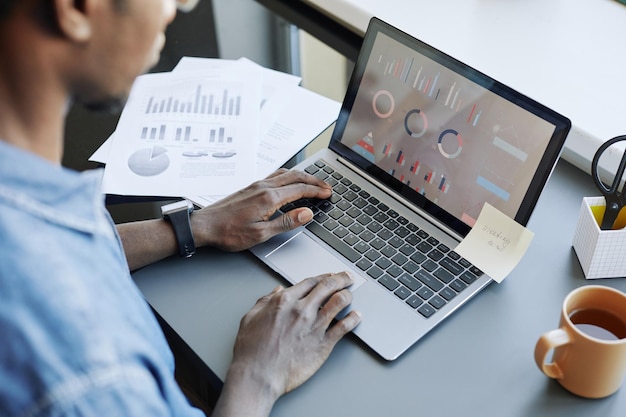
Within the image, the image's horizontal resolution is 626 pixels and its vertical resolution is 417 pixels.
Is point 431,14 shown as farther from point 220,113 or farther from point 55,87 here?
point 55,87

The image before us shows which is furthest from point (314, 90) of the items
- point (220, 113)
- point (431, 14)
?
point (431, 14)

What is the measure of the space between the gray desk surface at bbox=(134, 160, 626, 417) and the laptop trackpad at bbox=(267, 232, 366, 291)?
22mm

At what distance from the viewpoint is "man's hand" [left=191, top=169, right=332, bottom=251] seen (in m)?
1.02

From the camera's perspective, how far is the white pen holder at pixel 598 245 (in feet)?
3.04

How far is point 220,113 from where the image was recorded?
128 centimetres

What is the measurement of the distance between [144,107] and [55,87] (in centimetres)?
71

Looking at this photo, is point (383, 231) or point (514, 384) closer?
point (514, 384)

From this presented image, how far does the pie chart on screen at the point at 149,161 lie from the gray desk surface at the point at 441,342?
0.21 meters

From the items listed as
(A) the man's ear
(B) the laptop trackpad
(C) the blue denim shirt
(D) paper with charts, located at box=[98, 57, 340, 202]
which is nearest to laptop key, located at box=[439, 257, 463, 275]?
(B) the laptop trackpad

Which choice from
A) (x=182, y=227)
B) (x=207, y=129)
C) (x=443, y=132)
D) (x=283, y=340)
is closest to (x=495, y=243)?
(x=443, y=132)

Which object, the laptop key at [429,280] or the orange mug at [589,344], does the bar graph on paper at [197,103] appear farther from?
the orange mug at [589,344]

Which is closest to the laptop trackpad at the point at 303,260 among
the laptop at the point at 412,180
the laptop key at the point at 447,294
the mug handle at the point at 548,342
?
the laptop at the point at 412,180

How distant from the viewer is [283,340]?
0.87 metres

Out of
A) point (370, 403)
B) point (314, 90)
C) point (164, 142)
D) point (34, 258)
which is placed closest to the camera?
point (34, 258)
